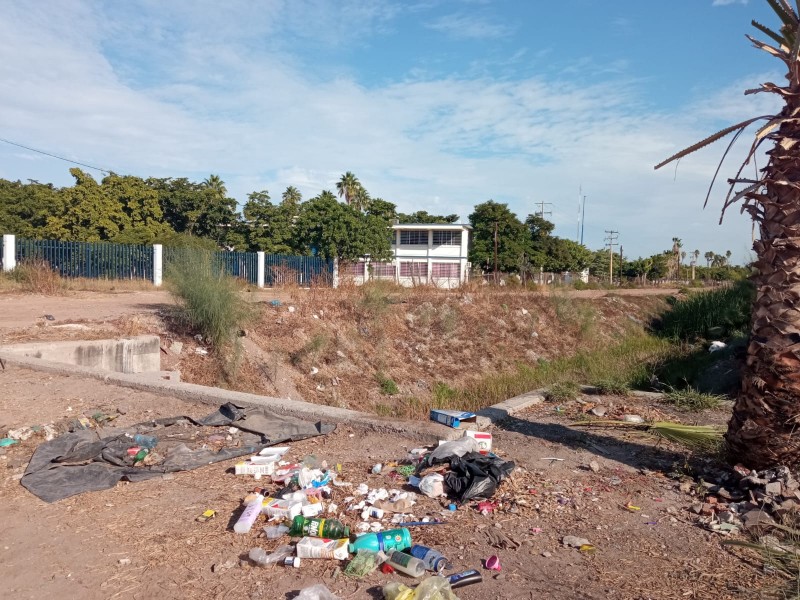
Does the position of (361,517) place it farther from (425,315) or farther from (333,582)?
(425,315)

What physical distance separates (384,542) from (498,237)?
48.4 meters

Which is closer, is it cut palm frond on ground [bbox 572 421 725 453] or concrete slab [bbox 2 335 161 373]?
cut palm frond on ground [bbox 572 421 725 453]

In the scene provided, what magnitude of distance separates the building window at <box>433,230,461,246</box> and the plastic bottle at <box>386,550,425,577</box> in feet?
148

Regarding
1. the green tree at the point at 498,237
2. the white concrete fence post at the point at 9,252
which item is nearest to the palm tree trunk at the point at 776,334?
the white concrete fence post at the point at 9,252

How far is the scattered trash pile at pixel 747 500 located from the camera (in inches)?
134

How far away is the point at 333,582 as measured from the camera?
9.39 feet

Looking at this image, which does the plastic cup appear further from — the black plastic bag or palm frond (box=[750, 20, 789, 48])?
palm frond (box=[750, 20, 789, 48])

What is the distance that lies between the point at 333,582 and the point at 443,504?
1.13 meters

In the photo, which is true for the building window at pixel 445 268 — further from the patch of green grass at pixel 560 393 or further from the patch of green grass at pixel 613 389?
the patch of green grass at pixel 560 393

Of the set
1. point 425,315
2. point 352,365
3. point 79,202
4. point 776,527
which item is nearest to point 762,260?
point 776,527

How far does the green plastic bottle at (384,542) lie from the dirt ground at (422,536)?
0.53 ft

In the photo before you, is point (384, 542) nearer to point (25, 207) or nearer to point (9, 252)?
point (9, 252)

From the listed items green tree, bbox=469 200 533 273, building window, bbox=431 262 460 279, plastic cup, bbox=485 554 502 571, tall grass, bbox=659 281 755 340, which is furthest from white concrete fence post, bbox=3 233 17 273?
green tree, bbox=469 200 533 273

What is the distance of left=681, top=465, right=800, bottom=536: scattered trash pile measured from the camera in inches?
134
